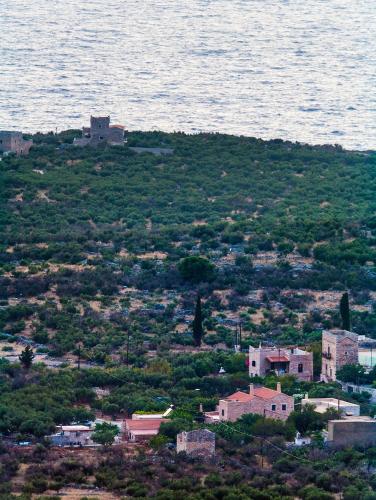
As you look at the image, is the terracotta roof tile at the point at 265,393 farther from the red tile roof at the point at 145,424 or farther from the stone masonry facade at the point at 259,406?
the red tile roof at the point at 145,424

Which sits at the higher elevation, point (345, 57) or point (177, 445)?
point (345, 57)

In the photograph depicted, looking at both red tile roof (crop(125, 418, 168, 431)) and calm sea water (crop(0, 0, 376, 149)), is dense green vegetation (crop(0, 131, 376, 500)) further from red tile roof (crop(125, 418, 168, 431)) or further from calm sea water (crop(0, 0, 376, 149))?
calm sea water (crop(0, 0, 376, 149))

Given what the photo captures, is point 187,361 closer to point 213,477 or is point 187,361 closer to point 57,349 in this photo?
point 57,349

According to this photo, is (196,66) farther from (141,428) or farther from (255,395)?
(141,428)

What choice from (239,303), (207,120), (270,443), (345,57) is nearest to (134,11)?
(345,57)

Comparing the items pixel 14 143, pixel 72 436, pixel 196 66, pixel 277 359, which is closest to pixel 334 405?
pixel 277 359

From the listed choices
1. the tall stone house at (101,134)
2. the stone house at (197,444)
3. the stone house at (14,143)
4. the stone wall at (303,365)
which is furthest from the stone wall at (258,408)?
the tall stone house at (101,134)
